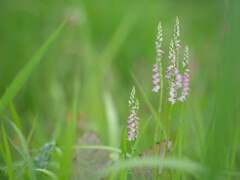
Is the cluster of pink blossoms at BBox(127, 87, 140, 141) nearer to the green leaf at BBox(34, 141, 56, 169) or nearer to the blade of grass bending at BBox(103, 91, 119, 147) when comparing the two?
the green leaf at BBox(34, 141, 56, 169)

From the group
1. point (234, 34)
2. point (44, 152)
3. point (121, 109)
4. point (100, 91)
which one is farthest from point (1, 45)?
point (234, 34)

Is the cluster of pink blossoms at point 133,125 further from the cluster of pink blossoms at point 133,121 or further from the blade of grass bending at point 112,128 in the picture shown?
the blade of grass bending at point 112,128

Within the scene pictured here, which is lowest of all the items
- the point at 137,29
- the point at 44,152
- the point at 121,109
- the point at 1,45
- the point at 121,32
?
the point at 44,152

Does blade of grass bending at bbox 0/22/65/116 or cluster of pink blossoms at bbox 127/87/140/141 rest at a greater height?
blade of grass bending at bbox 0/22/65/116

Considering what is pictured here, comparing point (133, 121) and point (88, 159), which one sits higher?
point (133, 121)

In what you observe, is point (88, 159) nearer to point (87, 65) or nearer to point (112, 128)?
point (112, 128)

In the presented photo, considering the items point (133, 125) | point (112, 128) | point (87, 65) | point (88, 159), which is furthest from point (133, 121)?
point (87, 65)

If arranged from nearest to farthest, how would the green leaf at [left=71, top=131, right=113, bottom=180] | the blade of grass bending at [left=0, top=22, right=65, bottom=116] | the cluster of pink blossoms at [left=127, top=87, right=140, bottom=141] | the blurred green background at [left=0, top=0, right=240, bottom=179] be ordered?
1. the cluster of pink blossoms at [left=127, top=87, right=140, bottom=141]
2. the blade of grass bending at [left=0, top=22, right=65, bottom=116]
3. the green leaf at [left=71, top=131, right=113, bottom=180]
4. the blurred green background at [left=0, top=0, right=240, bottom=179]

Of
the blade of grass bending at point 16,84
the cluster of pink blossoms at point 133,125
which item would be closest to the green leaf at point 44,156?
the blade of grass bending at point 16,84

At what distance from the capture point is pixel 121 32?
10.1 ft

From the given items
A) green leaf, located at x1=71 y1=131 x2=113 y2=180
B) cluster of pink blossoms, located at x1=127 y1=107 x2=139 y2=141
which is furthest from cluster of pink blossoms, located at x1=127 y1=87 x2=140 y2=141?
green leaf, located at x1=71 y1=131 x2=113 y2=180

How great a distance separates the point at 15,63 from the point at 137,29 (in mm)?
1944

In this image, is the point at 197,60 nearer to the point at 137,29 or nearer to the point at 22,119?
the point at 137,29

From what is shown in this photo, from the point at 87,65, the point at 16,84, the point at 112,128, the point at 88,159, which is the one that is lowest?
the point at 88,159
